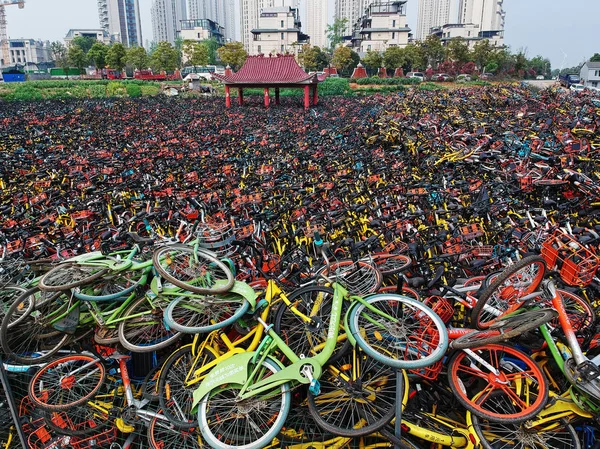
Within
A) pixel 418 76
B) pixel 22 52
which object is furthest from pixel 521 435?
pixel 22 52

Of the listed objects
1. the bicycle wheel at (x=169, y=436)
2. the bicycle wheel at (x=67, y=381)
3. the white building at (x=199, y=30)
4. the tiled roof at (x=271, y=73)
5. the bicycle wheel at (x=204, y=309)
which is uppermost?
the white building at (x=199, y=30)

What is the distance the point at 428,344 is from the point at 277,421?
1.21 m

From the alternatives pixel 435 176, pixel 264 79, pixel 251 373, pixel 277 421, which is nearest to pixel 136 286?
pixel 251 373

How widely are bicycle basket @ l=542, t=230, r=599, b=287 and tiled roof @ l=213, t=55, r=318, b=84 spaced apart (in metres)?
25.3

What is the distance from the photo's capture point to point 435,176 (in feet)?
29.8

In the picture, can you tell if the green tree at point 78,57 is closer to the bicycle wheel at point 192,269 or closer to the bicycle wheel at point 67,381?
the bicycle wheel at point 192,269

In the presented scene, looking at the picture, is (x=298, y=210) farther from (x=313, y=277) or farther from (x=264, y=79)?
(x=264, y=79)

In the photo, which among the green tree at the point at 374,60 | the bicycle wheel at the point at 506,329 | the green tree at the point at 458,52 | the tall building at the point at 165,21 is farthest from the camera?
the tall building at the point at 165,21

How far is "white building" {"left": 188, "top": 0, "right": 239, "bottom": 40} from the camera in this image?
15738 cm

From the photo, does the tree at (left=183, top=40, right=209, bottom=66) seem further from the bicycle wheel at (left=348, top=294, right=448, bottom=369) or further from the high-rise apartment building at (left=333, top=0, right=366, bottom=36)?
the high-rise apartment building at (left=333, top=0, right=366, bottom=36)

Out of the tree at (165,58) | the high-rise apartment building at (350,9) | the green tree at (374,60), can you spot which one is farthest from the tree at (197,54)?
the high-rise apartment building at (350,9)

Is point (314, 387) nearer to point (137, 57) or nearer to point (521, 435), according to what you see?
point (521, 435)

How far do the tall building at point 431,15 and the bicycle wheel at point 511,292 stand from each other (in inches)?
5451

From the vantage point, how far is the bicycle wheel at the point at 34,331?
11.5 ft
